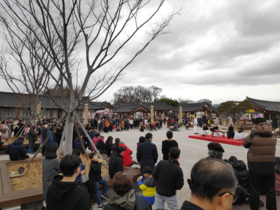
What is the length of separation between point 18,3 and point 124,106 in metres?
36.0

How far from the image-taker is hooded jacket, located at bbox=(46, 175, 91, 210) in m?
1.69

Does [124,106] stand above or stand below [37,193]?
above

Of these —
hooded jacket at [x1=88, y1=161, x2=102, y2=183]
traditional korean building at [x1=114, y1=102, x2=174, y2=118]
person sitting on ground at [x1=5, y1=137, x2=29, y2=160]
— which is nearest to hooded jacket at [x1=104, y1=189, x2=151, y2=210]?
hooded jacket at [x1=88, y1=161, x2=102, y2=183]

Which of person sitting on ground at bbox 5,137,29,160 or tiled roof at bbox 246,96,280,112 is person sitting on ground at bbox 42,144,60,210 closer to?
person sitting on ground at bbox 5,137,29,160

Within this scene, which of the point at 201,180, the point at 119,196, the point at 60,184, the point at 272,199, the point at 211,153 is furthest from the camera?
the point at 211,153

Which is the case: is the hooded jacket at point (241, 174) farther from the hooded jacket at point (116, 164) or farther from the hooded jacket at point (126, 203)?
the hooded jacket at point (126, 203)

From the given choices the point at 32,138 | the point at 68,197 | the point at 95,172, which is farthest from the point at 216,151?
the point at 32,138

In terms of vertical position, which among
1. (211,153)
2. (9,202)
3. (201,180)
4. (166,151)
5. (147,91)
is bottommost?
(9,202)

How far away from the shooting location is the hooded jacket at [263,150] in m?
2.98

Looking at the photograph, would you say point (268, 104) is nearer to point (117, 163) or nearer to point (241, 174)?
point (241, 174)

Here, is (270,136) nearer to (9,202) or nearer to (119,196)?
(119,196)

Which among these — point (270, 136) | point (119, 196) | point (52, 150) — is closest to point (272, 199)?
point (270, 136)

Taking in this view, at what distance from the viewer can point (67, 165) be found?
1841 mm

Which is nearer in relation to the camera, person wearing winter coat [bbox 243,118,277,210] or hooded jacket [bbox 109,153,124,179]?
person wearing winter coat [bbox 243,118,277,210]
